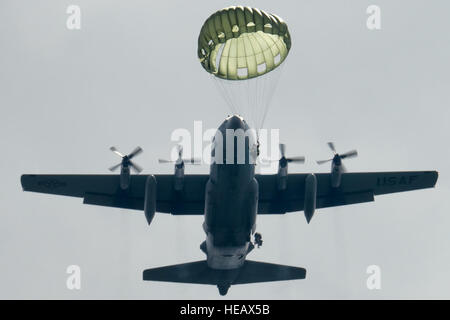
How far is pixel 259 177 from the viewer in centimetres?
4300

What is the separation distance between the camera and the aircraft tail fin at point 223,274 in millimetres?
42438

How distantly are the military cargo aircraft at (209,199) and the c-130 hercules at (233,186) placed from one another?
0.23ft

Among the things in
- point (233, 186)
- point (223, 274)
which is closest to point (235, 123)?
point (233, 186)

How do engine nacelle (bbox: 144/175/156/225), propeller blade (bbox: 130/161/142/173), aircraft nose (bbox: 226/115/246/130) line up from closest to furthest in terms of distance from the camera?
aircraft nose (bbox: 226/115/246/130)
engine nacelle (bbox: 144/175/156/225)
propeller blade (bbox: 130/161/142/173)

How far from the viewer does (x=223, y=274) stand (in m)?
42.3

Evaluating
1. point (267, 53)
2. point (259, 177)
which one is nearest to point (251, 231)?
point (259, 177)

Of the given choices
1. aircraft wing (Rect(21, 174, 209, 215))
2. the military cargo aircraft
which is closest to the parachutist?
the military cargo aircraft

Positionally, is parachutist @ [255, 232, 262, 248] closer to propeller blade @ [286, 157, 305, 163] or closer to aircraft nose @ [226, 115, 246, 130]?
propeller blade @ [286, 157, 305, 163]

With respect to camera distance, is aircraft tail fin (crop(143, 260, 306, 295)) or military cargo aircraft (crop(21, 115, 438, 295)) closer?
military cargo aircraft (crop(21, 115, 438, 295))

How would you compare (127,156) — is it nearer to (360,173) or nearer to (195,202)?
(195,202)

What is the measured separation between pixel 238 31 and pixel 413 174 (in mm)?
17127

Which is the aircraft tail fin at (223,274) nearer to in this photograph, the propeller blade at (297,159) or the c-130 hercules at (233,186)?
the c-130 hercules at (233,186)

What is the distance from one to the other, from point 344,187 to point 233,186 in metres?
10.5

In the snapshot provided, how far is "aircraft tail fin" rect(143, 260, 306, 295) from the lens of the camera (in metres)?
42.4
